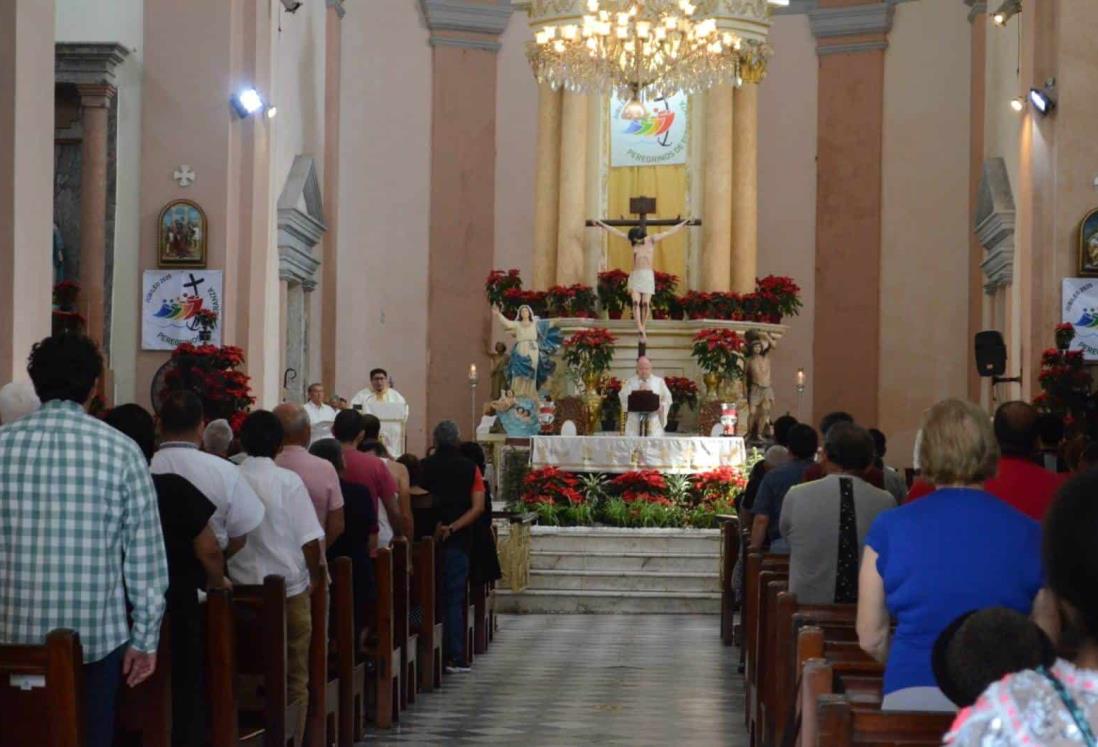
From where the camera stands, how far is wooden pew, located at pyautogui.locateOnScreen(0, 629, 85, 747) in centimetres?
498

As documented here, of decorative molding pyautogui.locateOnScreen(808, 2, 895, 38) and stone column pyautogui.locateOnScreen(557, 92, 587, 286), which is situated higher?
decorative molding pyautogui.locateOnScreen(808, 2, 895, 38)

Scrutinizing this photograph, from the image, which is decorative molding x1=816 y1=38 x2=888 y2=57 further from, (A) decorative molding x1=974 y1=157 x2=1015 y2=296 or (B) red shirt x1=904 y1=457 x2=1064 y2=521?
(B) red shirt x1=904 y1=457 x2=1064 y2=521

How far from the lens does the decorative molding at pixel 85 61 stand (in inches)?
649

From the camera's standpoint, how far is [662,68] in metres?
19.0

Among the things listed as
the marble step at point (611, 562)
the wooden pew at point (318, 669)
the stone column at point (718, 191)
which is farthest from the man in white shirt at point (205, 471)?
the stone column at point (718, 191)

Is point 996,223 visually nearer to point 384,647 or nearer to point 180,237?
point 180,237

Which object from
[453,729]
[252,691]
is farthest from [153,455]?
[453,729]

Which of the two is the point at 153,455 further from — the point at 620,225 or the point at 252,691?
the point at 620,225

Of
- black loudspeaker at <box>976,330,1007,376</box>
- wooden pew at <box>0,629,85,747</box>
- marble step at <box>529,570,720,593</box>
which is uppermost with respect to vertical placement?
black loudspeaker at <box>976,330,1007,376</box>

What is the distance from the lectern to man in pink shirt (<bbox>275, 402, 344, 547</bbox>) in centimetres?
1068

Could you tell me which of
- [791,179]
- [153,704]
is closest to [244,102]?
[791,179]

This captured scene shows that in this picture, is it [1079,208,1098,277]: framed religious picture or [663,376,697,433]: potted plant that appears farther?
[663,376,697,433]: potted plant

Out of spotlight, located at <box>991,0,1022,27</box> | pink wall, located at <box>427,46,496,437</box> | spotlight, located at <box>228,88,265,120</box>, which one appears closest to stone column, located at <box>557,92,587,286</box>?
pink wall, located at <box>427,46,496,437</box>

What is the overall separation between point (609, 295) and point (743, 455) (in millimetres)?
4008
